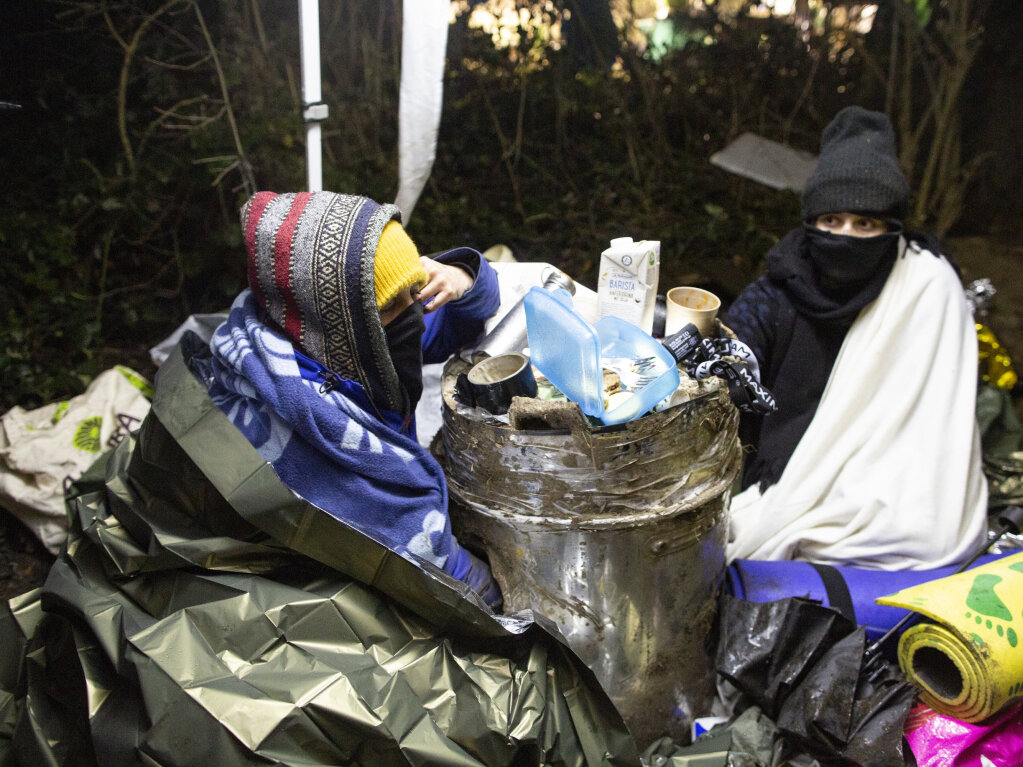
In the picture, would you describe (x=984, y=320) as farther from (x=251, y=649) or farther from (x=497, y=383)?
(x=251, y=649)

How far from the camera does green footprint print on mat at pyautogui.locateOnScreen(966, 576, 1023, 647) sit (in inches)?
67.8

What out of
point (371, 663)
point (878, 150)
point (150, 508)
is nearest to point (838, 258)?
Result: point (878, 150)

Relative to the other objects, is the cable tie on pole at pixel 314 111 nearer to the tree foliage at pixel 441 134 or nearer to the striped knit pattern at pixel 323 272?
the striped knit pattern at pixel 323 272

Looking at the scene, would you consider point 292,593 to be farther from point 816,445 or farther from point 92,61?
point 92,61

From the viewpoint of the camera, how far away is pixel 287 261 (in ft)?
5.21

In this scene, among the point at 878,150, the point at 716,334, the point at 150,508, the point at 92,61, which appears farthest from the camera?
the point at 92,61

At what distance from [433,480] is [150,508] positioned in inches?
26.0

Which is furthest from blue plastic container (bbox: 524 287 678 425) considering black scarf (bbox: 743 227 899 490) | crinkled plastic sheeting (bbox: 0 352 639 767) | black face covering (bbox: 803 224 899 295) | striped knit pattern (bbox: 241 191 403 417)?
black face covering (bbox: 803 224 899 295)

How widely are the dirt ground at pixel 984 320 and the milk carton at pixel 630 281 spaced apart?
1.47m

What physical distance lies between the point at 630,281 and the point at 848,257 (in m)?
0.93

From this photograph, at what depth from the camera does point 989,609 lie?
69.4 inches

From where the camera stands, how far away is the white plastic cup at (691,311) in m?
1.99

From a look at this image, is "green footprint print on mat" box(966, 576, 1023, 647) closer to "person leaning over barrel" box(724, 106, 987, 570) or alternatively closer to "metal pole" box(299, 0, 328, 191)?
"person leaning over barrel" box(724, 106, 987, 570)

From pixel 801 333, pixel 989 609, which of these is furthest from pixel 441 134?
pixel 989 609
